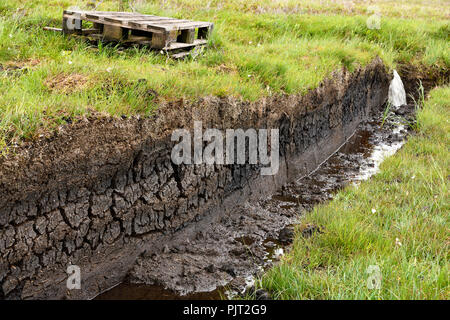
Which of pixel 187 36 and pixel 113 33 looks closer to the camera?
pixel 113 33

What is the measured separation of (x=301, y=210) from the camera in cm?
529

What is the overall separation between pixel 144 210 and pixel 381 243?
192cm

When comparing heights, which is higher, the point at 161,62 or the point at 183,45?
the point at 183,45

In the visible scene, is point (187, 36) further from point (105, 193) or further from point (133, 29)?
point (105, 193)

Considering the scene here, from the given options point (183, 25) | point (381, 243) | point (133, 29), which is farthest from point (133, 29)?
point (381, 243)

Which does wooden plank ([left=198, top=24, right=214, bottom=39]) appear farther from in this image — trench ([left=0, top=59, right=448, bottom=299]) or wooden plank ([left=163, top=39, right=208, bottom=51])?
trench ([left=0, top=59, right=448, bottom=299])

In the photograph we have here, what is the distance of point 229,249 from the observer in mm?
4453

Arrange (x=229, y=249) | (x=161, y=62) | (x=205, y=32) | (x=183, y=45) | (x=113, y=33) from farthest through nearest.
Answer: (x=205, y=32)
(x=183, y=45)
(x=113, y=33)
(x=161, y=62)
(x=229, y=249)

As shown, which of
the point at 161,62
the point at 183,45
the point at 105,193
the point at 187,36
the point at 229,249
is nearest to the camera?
the point at 105,193

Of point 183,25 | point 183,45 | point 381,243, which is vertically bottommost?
point 381,243

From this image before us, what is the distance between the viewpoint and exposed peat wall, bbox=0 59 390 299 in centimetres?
324

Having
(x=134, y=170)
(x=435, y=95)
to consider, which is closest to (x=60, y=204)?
(x=134, y=170)

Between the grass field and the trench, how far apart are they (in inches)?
7.0
